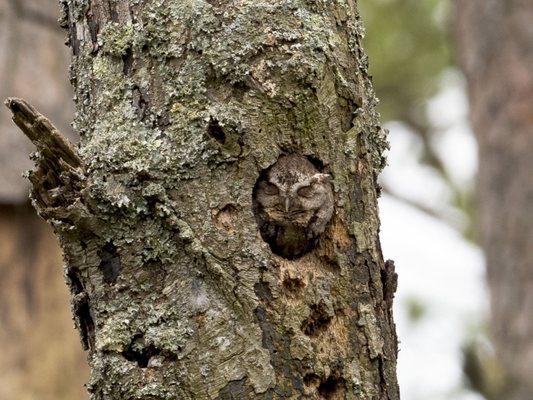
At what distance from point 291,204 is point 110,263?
25 centimetres

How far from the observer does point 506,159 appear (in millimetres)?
4527

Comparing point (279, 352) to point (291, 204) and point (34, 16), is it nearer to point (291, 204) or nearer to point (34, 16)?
point (291, 204)

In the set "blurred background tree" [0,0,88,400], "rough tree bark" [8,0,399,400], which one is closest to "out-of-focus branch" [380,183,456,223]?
"blurred background tree" [0,0,88,400]

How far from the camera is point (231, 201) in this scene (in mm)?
1179

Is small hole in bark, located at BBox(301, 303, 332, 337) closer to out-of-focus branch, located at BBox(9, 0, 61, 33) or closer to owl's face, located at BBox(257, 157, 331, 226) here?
owl's face, located at BBox(257, 157, 331, 226)

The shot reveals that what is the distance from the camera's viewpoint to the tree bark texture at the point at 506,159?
4359mm

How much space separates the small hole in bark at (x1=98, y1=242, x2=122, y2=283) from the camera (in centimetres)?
119

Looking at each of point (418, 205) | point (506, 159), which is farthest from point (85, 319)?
point (418, 205)

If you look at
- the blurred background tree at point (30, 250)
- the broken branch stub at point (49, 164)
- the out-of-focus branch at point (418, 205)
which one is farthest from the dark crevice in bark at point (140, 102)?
the out-of-focus branch at point (418, 205)

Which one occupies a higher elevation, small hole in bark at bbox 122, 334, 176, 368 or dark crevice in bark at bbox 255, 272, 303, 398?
small hole in bark at bbox 122, 334, 176, 368

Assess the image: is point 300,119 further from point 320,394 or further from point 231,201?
point 320,394

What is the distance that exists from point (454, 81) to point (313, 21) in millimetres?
5720

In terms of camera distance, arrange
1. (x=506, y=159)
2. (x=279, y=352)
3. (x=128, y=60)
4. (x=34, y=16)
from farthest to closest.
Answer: (x=506, y=159)
(x=34, y=16)
(x=128, y=60)
(x=279, y=352)

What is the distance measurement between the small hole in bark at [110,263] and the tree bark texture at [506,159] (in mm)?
3352
